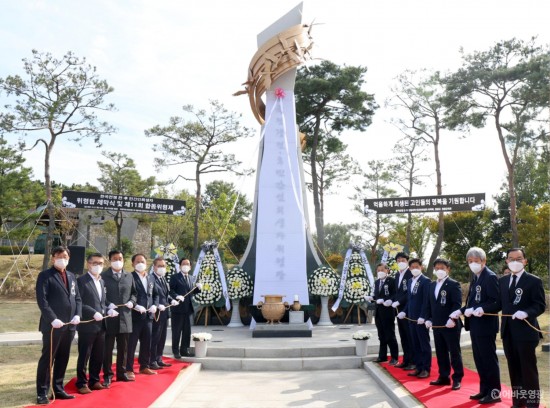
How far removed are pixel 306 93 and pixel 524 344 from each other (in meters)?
16.3

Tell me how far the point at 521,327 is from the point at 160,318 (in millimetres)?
4191

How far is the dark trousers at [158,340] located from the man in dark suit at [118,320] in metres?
0.64

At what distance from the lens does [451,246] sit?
905 inches

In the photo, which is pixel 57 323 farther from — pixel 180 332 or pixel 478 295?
pixel 478 295

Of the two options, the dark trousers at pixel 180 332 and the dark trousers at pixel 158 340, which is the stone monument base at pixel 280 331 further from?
the dark trousers at pixel 158 340

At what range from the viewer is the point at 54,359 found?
178 inches

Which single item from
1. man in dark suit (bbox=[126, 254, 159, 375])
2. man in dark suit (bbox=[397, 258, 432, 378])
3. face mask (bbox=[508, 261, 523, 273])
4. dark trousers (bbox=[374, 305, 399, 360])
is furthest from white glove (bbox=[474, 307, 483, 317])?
man in dark suit (bbox=[126, 254, 159, 375])

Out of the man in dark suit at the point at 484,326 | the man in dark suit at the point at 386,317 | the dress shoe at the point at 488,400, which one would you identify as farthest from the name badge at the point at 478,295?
the man in dark suit at the point at 386,317

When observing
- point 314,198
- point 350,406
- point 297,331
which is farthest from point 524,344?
point 314,198

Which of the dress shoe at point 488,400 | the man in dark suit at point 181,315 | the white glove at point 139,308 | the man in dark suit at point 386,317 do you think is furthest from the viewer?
the man in dark suit at point 181,315

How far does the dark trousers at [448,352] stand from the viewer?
4.77 m

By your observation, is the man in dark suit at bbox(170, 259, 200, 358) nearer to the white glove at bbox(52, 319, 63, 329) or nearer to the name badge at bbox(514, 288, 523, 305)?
the white glove at bbox(52, 319, 63, 329)

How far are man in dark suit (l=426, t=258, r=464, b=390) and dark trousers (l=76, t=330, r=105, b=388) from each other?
3.46 m

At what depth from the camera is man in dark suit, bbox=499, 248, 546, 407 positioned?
3857 mm
